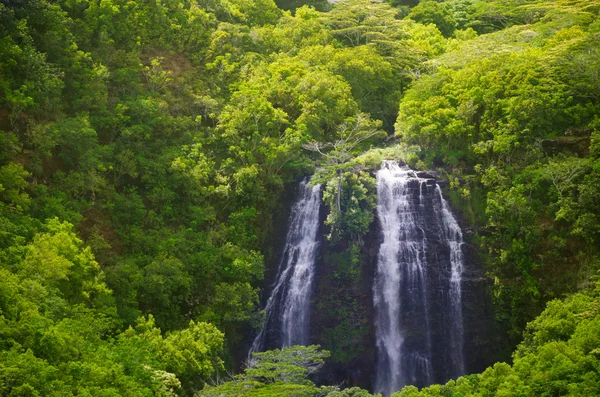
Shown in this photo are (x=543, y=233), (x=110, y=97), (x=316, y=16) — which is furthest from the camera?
(x=316, y=16)

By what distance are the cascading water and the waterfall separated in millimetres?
3588

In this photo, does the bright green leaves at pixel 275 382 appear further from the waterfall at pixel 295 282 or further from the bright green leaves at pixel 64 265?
the waterfall at pixel 295 282

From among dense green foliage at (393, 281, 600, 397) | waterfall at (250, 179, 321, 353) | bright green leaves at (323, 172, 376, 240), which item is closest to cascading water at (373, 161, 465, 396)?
bright green leaves at (323, 172, 376, 240)

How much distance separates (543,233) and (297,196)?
12982 mm

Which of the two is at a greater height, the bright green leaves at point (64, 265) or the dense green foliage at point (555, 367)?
the bright green leaves at point (64, 265)

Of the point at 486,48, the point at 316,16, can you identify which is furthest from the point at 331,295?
the point at 316,16

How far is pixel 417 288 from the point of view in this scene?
2992cm

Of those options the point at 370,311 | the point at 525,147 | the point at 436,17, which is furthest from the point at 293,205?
the point at 436,17

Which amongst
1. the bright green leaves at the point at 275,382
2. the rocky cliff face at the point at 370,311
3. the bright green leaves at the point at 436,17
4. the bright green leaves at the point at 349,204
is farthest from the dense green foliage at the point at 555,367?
the bright green leaves at the point at 436,17

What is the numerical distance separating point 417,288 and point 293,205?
8286 millimetres

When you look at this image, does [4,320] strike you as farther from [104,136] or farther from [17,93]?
[104,136]

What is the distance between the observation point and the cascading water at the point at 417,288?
94.8ft

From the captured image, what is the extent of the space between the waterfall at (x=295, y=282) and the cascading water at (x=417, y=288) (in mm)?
3588

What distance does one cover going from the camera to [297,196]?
110 feet
